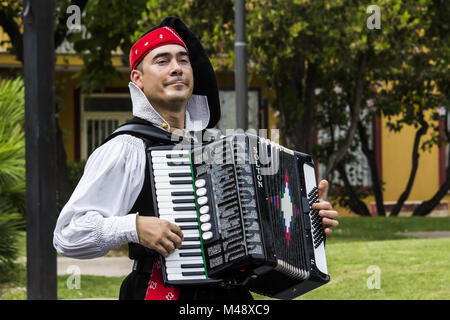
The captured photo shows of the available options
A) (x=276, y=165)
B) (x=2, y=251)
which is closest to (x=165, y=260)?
(x=276, y=165)

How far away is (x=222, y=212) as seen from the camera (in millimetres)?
3072

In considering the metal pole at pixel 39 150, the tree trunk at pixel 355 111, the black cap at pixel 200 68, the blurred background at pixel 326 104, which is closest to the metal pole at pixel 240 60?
the blurred background at pixel 326 104

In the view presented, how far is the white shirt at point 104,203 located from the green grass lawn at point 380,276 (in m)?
4.92

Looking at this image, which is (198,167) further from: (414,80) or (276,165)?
(414,80)

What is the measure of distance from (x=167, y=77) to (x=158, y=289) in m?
0.79

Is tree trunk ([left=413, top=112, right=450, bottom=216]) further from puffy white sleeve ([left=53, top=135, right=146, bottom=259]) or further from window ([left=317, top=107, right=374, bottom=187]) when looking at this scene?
puffy white sleeve ([left=53, top=135, right=146, bottom=259])

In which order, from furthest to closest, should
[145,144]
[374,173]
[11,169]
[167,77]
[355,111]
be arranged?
1. [374,173]
2. [355,111]
3. [11,169]
4. [167,77]
5. [145,144]

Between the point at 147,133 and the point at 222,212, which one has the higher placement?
the point at 147,133

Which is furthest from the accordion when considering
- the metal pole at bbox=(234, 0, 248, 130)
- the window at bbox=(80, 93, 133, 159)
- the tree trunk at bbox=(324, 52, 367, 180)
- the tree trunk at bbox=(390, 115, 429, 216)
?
the window at bbox=(80, 93, 133, 159)

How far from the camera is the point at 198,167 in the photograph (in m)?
3.10

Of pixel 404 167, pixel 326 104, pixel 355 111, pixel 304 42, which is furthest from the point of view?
pixel 404 167

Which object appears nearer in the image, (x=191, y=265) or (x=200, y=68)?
(x=191, y=265)

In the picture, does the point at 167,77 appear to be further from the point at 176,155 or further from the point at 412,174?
the point at 412,174

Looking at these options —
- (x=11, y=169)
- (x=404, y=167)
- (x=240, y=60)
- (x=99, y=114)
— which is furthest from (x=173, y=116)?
(x=404, y=167)
